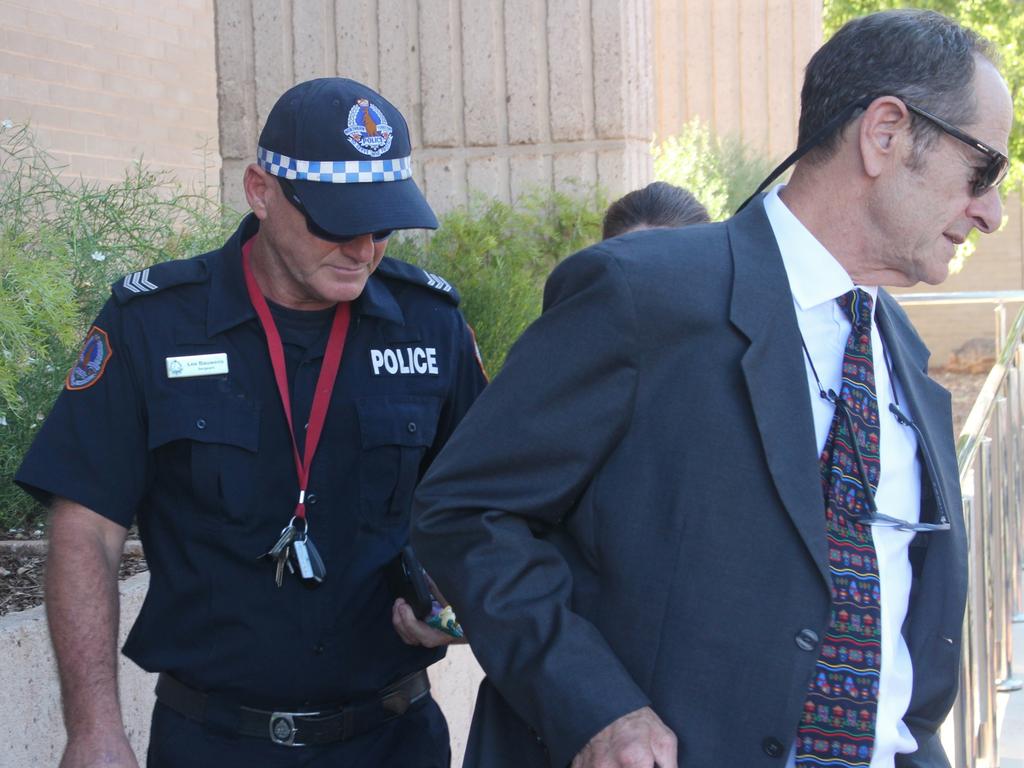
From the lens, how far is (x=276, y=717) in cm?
235

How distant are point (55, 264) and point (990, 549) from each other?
2.96 metres

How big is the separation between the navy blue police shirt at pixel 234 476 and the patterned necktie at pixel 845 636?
37.0 inches

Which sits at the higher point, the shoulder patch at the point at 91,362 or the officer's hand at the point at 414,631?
the shoulder patch at the point at 91,362

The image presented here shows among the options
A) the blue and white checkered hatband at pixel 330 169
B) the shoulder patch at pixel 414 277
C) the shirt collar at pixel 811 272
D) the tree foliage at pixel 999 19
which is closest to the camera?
the shirt collar at pixel 811 272

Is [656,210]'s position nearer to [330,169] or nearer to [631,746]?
[330,169]

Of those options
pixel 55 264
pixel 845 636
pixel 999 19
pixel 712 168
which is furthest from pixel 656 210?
pixel 999 19

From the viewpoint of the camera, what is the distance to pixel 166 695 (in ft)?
7.92

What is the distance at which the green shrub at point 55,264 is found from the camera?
325 cm

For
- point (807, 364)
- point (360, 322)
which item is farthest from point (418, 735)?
point (807, 364)

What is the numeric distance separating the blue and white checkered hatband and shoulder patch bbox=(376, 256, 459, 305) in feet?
0.71

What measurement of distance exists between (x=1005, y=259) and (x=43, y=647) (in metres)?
17.8

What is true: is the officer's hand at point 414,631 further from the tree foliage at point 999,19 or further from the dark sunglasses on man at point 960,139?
the tree foliage at point 999,19

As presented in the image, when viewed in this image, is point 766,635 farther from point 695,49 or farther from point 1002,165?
point 695,49

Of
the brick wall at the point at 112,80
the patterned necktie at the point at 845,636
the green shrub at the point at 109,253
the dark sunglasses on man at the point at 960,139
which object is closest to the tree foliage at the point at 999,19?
the brick wall at the point at 112,80
